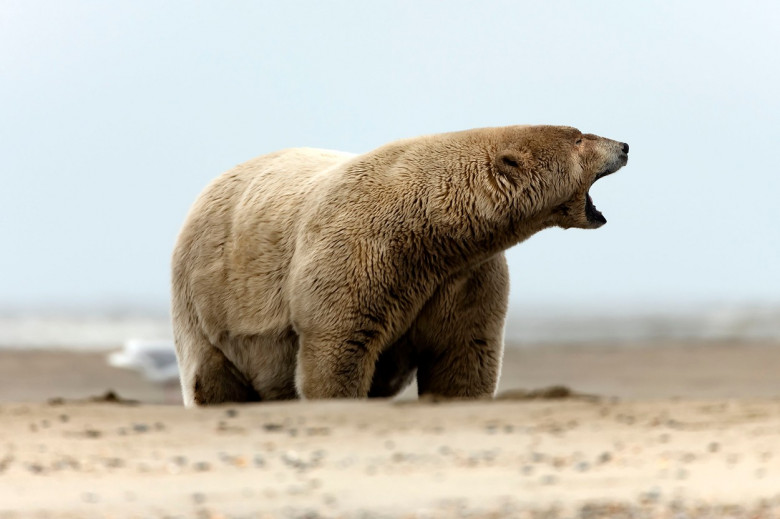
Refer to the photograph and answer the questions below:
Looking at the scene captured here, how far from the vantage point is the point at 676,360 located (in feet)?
75.2

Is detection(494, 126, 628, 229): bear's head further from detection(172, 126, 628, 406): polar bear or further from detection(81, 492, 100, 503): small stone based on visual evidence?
detection(81, 492, 100, 503): small stone

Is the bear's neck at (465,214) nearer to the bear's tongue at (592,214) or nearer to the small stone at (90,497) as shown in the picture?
the bear's tongue at (592,214)

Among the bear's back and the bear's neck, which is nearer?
the bear's neck

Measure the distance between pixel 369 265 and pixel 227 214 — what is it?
149cm

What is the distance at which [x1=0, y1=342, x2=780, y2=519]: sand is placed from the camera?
13.5ft

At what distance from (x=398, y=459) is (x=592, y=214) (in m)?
3.01

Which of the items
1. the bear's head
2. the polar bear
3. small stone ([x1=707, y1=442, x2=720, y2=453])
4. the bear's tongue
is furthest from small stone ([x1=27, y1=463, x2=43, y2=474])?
the bear's tongue

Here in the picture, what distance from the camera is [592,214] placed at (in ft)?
24.0

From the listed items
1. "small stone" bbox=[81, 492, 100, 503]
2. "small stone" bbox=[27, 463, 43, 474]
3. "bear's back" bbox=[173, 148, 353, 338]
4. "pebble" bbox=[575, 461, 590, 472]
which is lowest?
"small stone" bbox=[27, 463, 43, 474]

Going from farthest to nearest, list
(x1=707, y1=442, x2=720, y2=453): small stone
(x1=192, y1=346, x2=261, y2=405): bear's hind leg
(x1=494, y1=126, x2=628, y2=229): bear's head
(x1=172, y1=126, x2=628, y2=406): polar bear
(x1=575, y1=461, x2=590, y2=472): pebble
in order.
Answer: (x1=192, y1=346, x2=261, y2=405): bear's hind leg, (x1=494, y1=126, x2=628, y2=229): bear's head, (x1=172, y1=126, x2=628, y2=406): polar bear, (x1=707, y1=442, x2=720, y2=453): small stone, (x1=575, y1=461, x2=590, y2=472): pebble

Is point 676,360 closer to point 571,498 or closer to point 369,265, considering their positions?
point 369,265

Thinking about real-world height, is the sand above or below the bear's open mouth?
below

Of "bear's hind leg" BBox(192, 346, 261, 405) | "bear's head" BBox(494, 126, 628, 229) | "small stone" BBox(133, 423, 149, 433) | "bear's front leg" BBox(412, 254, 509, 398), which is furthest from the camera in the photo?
"bear's hind leg" BBox(192, 346, 261, 405)

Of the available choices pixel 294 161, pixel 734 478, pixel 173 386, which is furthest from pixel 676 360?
pixel 734 478
